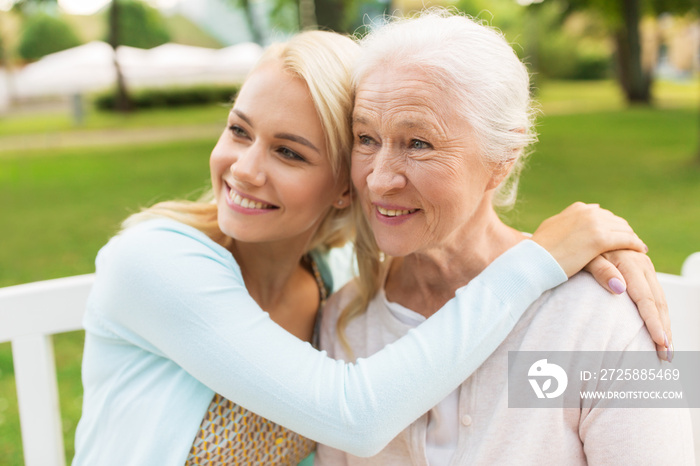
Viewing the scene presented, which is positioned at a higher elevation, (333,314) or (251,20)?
(333,314)

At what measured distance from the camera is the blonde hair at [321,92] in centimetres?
215

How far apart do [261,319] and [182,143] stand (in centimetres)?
1522

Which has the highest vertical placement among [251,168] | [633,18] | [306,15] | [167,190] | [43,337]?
[251,168]

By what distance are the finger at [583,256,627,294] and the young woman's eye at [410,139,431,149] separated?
2.00 feet

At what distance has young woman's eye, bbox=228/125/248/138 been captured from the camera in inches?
88.7

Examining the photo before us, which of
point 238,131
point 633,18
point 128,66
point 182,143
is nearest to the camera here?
point 238,131

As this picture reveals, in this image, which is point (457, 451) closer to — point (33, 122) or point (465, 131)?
point (465, 131)

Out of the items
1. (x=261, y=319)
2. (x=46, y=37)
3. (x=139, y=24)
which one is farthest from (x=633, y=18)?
(x=46, y=37)

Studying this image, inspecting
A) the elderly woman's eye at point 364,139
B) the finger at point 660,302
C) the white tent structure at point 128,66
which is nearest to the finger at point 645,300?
the finger at point 660,302

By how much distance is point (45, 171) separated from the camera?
45.8 feet

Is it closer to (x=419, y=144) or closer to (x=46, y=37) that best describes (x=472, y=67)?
(x=419, y=144)

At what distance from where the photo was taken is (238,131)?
2266mm

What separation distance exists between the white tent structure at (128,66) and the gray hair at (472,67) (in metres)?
17.9

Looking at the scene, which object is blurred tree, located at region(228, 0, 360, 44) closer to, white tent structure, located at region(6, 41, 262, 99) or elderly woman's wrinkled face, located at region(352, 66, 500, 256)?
white tent structure, located at region(6, 41, 262, 99)
